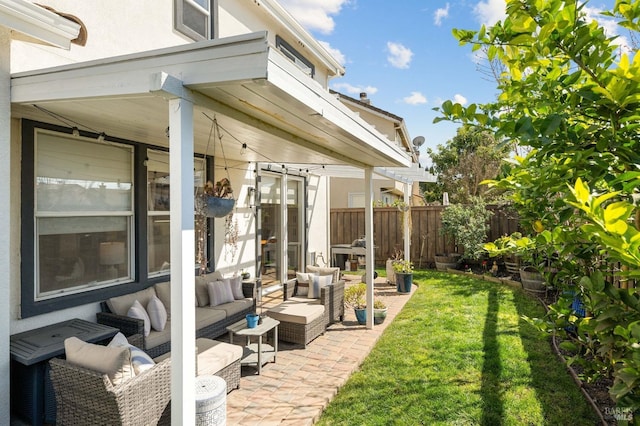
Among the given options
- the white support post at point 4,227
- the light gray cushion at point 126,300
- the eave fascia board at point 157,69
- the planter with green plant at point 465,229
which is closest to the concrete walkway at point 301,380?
the light gray cushion at point 126,300

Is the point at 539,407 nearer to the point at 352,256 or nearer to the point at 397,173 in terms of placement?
the point at 397,173

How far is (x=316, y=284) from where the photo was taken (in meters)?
6.64

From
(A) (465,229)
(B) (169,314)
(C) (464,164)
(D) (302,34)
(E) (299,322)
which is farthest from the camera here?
(C) (464,164)

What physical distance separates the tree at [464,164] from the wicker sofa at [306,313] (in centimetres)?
1430

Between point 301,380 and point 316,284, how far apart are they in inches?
91.7

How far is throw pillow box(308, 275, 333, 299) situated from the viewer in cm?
660

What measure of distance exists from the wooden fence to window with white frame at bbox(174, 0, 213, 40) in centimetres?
785

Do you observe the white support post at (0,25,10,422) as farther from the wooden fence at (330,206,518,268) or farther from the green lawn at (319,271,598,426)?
the wooden fence at (330,206,518,268)

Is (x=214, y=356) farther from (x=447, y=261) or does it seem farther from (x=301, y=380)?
(x=447, y=261)

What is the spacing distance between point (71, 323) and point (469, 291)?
783cm

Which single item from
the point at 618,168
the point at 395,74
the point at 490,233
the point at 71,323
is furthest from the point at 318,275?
the point at 395,74

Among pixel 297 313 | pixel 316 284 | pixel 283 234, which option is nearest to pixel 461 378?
pixel 297 313

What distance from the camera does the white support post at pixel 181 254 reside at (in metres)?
2.48

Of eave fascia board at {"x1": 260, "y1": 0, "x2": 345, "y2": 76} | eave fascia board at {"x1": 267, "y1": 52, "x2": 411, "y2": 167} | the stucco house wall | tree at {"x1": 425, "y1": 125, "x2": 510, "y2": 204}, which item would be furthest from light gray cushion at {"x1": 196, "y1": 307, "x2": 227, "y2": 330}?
tree at {"x1": 425, "y1": 125, "x2": 510, "y2": 204}
